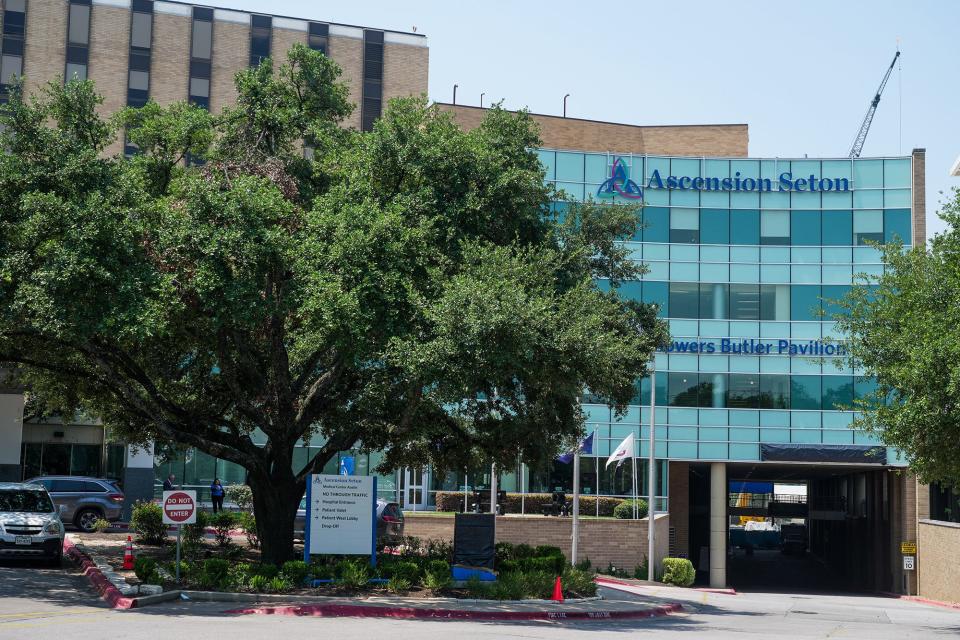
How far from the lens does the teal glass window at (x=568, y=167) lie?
4866cm

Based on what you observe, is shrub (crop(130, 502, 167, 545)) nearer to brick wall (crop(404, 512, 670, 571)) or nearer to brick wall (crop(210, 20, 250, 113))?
brick wall (crop(404, 512, 670, 571))

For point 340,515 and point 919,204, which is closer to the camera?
point 340,515

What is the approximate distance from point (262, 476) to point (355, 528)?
9.17 ft

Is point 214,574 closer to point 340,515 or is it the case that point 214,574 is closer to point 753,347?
point 340,515

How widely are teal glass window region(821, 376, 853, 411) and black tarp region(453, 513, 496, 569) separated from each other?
26.8m

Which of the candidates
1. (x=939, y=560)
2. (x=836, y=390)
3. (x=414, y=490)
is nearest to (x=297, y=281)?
(x=414, y=490)

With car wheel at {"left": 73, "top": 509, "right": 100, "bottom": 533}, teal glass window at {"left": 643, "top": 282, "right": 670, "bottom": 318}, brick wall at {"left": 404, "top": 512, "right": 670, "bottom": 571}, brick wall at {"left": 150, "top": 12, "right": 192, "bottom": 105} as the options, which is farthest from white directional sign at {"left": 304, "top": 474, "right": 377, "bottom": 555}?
brick wall at {"left": 150, "top": 12, "right": 192, "bottom": 105}

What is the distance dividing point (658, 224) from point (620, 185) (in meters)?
2.44

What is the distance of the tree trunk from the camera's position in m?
24.4

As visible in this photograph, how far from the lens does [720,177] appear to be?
159ft

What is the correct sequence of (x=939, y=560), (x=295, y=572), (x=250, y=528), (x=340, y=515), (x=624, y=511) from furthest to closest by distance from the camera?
1. (x=624, y=511)
2. (x=939, y=560)
3. (x=250, y=528)
4. (x=340, y=515)
5. (x=295, y=572)

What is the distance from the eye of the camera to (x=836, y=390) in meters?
46.8

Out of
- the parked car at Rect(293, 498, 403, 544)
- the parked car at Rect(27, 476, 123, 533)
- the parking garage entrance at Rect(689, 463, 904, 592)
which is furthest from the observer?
the parking garage entrance at Rect(689, 463, 904, 592)

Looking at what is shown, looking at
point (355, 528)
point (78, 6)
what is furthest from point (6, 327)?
point (78, 6)
